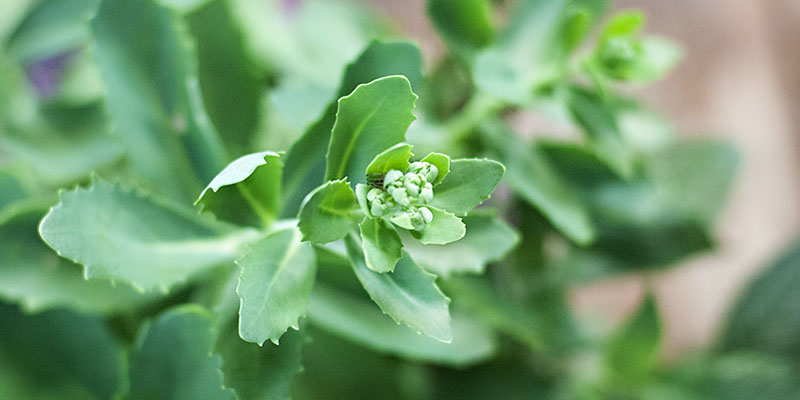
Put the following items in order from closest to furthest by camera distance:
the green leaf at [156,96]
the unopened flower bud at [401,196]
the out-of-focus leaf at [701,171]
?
the unopened flower bud at [401,196] → the green leaf at [156,96] → the out-of-focus leaf at [701,171]

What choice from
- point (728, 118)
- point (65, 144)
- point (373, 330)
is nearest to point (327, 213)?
point (373, 330)

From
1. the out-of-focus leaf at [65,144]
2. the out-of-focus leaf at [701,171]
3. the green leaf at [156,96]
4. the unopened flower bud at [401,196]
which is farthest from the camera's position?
the out-of-focus leaf at [701,171]

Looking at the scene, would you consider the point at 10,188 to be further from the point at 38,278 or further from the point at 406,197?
the point at 406,197

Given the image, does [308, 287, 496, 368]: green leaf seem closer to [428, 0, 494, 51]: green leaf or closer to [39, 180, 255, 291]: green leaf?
[39, 180, 255, 291]: green leaf

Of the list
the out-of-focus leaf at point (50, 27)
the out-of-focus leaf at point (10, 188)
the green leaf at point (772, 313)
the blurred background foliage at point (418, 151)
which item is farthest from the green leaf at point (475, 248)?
→ the green leaf at point (772, 313)

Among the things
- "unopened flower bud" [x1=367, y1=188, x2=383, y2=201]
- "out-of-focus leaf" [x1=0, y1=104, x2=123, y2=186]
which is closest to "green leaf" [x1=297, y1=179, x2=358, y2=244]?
"unopened flower bud" [x1=367, y1=188, x2=383, y2=201]

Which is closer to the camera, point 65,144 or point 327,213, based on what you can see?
point 327,213

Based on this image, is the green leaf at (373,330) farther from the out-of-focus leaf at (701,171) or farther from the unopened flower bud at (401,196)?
the out-of-focus leaf at (701,171)
